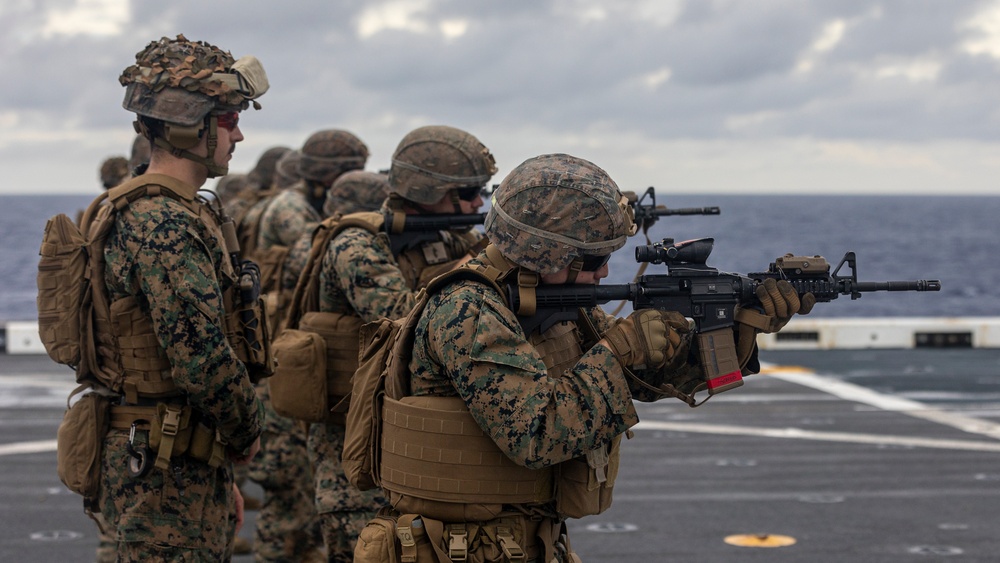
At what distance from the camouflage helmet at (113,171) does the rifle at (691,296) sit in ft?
22.0

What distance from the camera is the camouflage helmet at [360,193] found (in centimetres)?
719

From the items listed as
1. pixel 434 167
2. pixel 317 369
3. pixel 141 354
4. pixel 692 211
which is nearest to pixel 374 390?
pixel 141 354

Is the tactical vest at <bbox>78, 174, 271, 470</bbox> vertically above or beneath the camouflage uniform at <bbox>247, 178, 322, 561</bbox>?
above

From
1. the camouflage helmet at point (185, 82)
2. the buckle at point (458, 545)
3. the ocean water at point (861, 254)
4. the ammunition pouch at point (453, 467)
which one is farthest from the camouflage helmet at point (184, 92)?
the ocean water at point (861, 254)

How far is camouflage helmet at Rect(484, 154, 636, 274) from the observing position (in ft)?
12.8

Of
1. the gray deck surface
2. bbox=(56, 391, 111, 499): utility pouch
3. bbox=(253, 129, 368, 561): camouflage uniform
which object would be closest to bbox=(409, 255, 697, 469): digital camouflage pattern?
bbox=(56, 391, 111, 499): utility pouch

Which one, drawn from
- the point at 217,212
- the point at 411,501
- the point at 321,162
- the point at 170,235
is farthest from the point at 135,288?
the point at 321,162

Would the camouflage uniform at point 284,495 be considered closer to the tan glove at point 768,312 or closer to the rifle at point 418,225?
the rifle at point 418,225

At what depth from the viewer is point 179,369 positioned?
4.55 meters

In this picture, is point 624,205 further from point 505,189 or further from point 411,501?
point 411,501

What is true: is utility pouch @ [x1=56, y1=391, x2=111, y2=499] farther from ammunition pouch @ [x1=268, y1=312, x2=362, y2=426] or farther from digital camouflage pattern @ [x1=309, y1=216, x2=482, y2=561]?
digital camouflage pattern @ [x1=309, y1=216, x2=482, y2=561]

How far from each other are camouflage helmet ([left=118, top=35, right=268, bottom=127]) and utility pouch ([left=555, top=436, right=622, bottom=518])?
6.66 feet

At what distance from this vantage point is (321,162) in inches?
339

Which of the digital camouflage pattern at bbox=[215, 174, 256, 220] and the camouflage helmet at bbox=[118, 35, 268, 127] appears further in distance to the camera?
the digital camouflage pattern at bbox=[215, 174, 256, 220]
